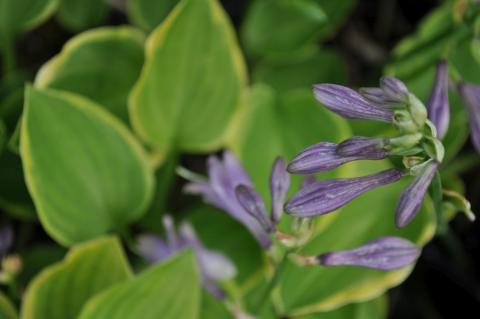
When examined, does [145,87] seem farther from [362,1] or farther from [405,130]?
[362,1]

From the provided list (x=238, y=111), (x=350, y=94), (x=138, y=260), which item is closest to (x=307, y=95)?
(x=238, y=111)

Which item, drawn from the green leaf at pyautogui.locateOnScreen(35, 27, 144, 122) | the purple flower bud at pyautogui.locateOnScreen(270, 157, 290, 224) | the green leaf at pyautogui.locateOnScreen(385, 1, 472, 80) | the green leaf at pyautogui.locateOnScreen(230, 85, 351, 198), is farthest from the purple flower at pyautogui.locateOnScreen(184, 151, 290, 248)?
the green leaf at pyautogui.locateOnScreen(385, 1, 472, 80)

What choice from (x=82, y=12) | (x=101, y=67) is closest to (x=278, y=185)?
(x=101, y=67)

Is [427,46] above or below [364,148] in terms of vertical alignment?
below

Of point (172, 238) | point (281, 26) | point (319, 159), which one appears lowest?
point (172, 238)

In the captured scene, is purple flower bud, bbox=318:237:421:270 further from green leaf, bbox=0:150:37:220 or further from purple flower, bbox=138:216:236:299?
green leaf, bbox=0:150:37:220

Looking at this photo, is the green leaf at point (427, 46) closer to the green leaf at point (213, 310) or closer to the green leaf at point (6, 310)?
the green leaf at point (213, 310)

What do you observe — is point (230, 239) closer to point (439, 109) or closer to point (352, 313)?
point (352, 313)
